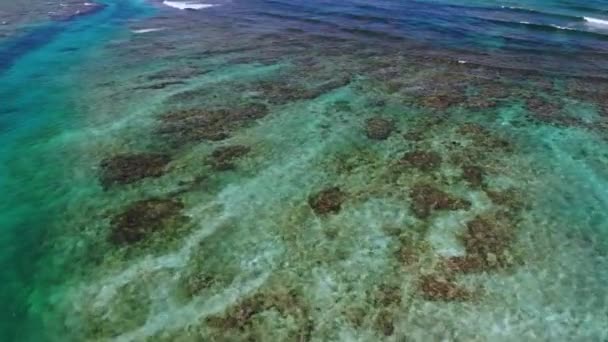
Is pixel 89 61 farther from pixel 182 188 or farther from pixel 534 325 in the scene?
pixel 534 325

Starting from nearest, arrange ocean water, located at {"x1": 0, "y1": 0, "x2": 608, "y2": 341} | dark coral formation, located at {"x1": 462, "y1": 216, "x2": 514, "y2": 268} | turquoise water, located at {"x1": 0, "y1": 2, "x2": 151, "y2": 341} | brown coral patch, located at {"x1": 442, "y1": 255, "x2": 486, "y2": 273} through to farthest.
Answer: ocean water, located at {"x1": 0, "y1": 0, "x2": 608, "y2": 341}
turquoise water, located at {"x1": 0, "y1": 2, "x2": 151, "y2": 341}
brown coral patch, located at {"x1": 442, "y1": 255, "x2": 486, "y2": 273}
dark coral formation, located at {"x1": 462, "y1": 216, "x2": 514, "y2": 268}

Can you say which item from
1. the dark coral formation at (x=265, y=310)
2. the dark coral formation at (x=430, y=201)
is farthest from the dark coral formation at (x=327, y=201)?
the dark coral formation at (x=265, y=310)

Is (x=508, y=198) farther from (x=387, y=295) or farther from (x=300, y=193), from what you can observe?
(x=300, y=193)

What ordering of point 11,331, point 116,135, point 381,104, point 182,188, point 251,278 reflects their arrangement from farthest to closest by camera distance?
point 381,104 → point 116,135 → point 182,188 → point 251,278 → point 11,331

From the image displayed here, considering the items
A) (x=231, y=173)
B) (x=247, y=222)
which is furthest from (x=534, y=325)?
(x=231, y=173)

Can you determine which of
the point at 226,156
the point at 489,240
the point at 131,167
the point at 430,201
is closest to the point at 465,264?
the point at 489,240


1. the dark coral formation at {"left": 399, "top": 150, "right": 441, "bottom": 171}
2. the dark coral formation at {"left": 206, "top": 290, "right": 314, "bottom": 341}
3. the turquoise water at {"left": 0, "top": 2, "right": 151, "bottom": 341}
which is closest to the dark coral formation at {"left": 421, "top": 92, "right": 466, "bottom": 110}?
the dark coral formation at {"left": 399, "top": 150, "right": 441, "bottom": 171}

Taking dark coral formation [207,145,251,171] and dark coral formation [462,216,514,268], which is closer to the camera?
dark coral formation [462,216,514,268]

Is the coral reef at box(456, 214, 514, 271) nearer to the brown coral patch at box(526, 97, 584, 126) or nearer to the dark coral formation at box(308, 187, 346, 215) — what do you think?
the dark coral formation at box(308, 187, 346, 215)
